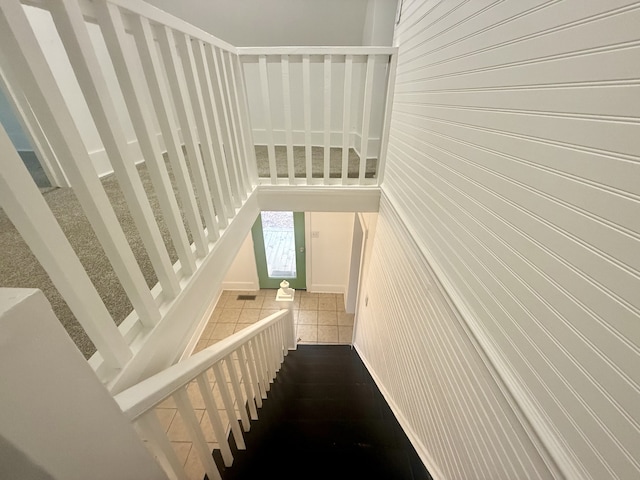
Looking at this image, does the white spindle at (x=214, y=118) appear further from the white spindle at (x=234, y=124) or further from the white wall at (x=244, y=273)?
the white wall at (x=244, y=273)

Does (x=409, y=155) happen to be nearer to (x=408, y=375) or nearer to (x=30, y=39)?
(x=408, y=375)

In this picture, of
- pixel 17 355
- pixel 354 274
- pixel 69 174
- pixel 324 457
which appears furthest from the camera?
pixel 354 274

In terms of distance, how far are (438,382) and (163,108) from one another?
1.49 m

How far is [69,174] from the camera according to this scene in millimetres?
586

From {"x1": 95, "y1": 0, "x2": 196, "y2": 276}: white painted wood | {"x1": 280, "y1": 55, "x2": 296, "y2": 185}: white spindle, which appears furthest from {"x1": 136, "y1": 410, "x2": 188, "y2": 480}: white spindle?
{"x1": 280, "y1": 55, "x2": 296, "y2": 185}: white spindle

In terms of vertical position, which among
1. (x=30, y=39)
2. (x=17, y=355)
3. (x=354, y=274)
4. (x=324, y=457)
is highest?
(x=30, y=39)

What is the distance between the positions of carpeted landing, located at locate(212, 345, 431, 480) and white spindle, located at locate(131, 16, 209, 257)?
139cm

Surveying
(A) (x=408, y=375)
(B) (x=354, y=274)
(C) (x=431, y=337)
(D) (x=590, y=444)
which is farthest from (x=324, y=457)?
(B) (x=354, y=274)

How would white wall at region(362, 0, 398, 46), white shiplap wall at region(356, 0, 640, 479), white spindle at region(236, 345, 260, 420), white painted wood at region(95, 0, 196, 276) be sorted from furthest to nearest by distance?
white wall at region(362, 0, 398, 46) → white spindle at region(236, 345, 260, 420) → white painted wood at region(95, 0, 196, 276) → white shiplap wall at region(356, 0, 640, 479)

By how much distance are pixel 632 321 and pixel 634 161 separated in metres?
0.26

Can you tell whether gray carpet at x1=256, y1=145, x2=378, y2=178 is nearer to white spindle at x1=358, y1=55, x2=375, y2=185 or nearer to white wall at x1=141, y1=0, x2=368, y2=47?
white spindle at x1=358, y1=55, x2=375, y2=185

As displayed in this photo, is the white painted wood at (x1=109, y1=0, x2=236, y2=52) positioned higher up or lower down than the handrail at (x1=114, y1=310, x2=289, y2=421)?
higher up

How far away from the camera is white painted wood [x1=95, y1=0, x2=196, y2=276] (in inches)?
27.3

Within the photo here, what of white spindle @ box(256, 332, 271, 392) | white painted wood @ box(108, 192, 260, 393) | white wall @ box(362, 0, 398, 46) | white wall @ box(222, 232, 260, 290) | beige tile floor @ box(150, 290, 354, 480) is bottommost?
beige tile floor @ box(150, 290, 354, 480)
